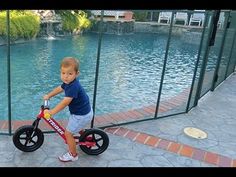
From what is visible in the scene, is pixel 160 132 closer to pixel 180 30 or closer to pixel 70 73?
pixel 70 73

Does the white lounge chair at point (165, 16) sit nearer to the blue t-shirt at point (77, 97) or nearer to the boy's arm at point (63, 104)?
the blue t-shirt at point (77, 97)

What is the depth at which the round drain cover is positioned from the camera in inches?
182

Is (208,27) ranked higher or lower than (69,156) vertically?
higher

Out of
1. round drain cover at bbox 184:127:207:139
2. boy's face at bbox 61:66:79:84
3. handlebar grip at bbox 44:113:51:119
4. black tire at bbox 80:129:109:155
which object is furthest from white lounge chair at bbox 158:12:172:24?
handlebar grip at bbox 44:113:51:119

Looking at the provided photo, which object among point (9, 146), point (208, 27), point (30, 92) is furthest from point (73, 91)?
point (30, 92)

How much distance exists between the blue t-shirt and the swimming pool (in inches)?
95.7

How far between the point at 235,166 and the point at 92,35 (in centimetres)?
1685

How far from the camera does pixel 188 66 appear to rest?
12.6 meters

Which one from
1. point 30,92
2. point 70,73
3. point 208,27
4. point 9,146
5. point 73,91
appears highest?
point 208,27

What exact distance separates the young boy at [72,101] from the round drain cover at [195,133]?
6.65 ft

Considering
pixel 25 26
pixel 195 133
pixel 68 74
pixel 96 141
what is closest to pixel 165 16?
pixel 25 26

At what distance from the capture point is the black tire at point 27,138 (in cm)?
353

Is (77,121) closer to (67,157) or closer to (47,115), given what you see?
(47,115)
